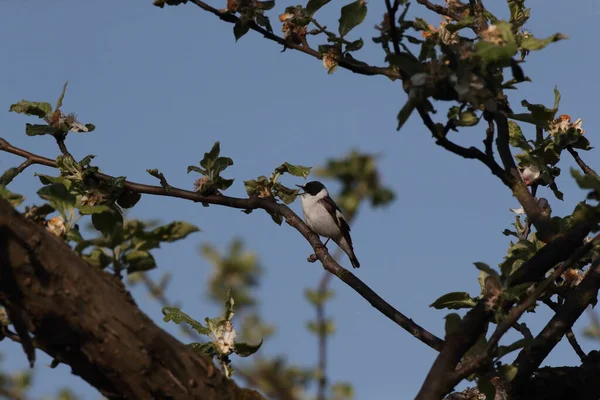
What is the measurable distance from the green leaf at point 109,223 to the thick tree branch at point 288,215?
1.91 meters

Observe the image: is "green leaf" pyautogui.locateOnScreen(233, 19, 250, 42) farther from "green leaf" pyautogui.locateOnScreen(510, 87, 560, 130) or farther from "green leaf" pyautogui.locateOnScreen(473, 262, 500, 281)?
"green leaf" pyautogui.locateOnScreen(473, 262, 500, 281)

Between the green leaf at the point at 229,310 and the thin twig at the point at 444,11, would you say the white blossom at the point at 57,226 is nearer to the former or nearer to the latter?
the green leaf at the point at 229,310

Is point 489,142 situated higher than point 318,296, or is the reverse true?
point 489,142

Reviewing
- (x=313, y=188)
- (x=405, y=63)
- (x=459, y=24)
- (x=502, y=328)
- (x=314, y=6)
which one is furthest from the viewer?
(x=313, y=188)

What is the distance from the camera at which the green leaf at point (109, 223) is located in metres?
3.46

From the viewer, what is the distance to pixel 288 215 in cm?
578

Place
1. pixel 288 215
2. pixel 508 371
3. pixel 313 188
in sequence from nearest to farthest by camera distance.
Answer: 1. pixel 508 371
2. pixel 288 215
3. pixel 313 188

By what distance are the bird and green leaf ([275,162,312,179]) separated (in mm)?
7625

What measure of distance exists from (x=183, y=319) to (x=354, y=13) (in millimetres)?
Result: 1960

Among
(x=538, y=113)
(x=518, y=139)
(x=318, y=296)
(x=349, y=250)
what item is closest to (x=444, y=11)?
(x=518, y=139)

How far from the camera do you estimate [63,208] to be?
3666 mm

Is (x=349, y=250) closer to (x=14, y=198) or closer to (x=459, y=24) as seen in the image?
(x=459, y=24)

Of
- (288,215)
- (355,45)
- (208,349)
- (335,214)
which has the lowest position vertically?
(208,349)

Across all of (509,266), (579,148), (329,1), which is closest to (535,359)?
(509,266)
